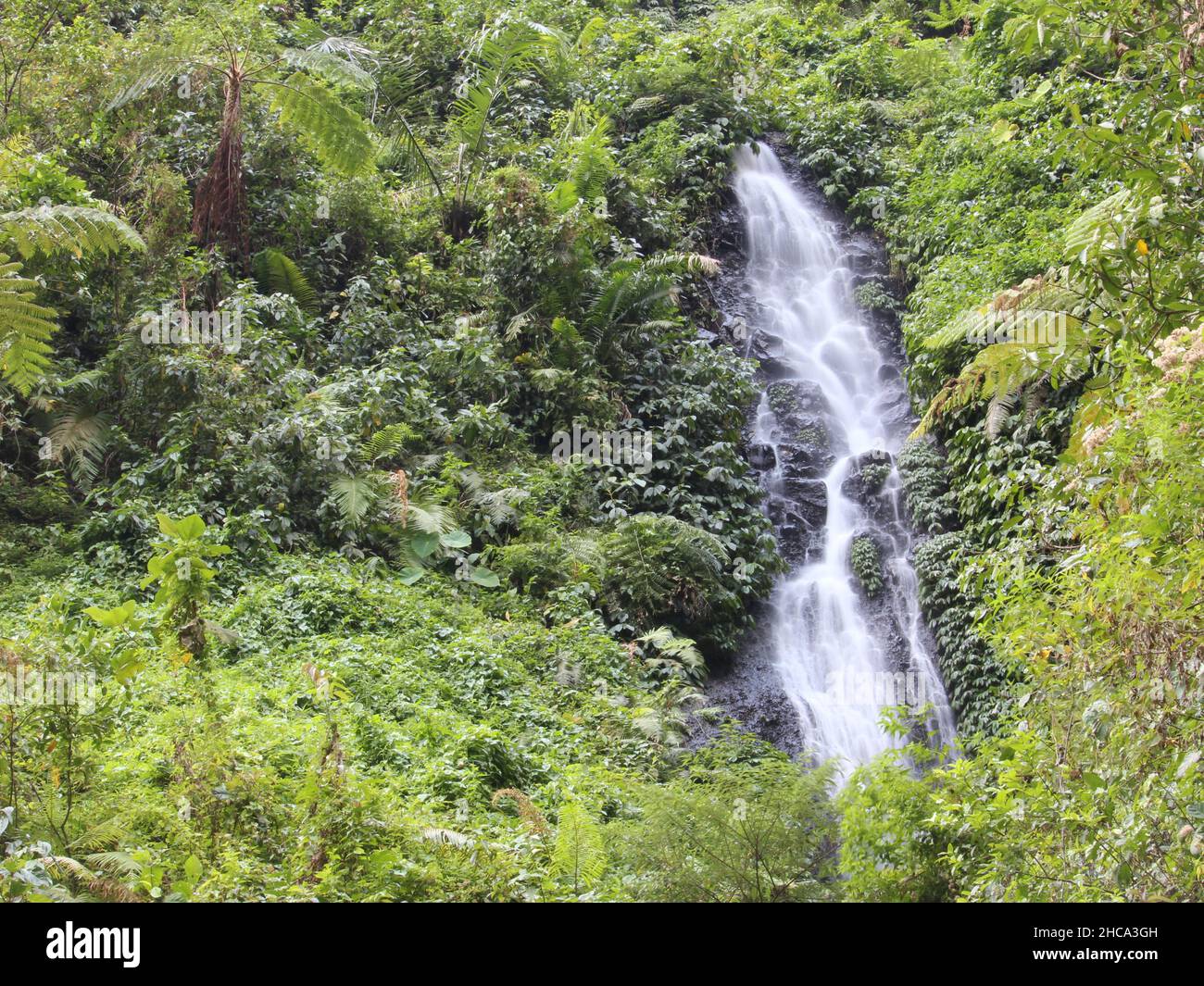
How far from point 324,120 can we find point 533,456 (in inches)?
186

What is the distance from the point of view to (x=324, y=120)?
40.4 ft

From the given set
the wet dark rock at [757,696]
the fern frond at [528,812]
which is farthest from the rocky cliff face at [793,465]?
the fern frond at [528,812]

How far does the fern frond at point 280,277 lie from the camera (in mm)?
12711

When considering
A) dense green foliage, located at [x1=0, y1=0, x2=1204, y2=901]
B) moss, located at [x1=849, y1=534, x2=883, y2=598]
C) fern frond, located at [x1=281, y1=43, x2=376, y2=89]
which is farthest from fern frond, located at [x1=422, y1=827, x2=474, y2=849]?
fern frond, located at [x1=281, y1=43, x2=376, y2=89]

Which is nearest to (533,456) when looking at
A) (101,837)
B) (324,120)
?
(324,120)

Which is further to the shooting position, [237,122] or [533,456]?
[237,122]

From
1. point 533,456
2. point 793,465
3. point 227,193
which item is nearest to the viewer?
point 533,456

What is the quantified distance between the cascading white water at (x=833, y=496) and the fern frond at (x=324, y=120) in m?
6.34

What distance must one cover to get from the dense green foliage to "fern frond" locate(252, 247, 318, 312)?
1.6 inches

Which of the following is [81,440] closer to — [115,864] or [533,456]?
[533,456]

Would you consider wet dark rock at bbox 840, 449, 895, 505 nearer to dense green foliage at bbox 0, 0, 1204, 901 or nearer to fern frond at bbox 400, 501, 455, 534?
dense green foliage at bbox 0, 0, 1204, 901

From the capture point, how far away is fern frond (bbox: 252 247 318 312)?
12711 millimetres
